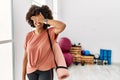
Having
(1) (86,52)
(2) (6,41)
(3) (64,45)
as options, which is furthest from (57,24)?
(1) (86,52)

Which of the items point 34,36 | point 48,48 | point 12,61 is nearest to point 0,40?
point 12,61

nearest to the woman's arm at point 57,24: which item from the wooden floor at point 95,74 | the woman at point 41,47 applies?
the woman at point 41,47

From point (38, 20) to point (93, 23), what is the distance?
5.57 meters

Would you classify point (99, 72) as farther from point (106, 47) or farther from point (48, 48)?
point (48, 48)

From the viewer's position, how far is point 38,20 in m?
1.76

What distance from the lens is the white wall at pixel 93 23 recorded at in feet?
22.9

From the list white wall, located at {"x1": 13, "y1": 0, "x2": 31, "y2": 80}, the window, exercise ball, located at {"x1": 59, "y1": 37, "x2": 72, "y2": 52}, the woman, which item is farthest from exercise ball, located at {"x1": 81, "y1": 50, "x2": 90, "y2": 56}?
the woman

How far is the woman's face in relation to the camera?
1.75 metres

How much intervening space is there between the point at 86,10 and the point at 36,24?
554cm

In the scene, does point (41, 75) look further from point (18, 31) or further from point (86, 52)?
point (86, 52)

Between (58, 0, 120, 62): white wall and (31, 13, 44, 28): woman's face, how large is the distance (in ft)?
17.9

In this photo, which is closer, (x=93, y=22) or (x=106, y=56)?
(x=106, y=56)

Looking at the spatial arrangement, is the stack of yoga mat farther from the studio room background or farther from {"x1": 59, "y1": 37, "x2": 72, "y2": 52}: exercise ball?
{"x1": 59, "y1": 37, "x2": 72, "y2": 52}: exercise ball

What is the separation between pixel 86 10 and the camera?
7125 millimetres
